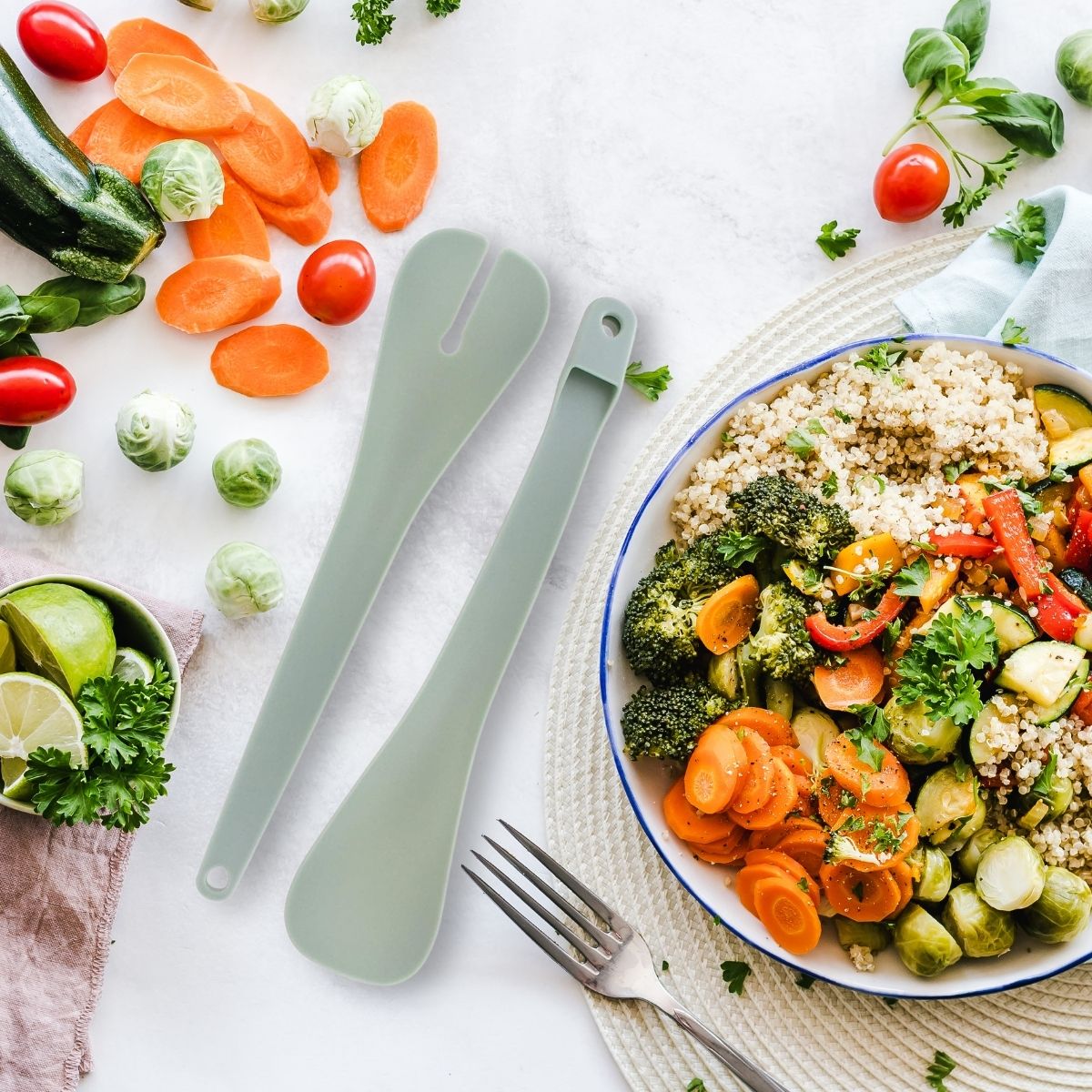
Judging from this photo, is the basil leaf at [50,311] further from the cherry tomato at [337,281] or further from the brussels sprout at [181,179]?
the cherry tomato at [337,281]

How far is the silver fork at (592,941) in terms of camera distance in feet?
8.61

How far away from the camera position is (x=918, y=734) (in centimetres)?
237

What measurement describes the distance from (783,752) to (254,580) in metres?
1.44

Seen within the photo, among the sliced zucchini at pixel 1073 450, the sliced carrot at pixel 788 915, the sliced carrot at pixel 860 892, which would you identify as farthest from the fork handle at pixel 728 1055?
the sliced zucchini at pixel 1073 450

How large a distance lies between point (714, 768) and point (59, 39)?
8.46 feet

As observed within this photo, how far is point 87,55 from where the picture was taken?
2834mm

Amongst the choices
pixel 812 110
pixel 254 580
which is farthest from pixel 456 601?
pixel 812 110

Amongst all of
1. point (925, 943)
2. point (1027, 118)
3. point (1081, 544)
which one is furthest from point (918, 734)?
point (1027, 118)

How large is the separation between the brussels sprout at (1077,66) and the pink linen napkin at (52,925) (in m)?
2.80

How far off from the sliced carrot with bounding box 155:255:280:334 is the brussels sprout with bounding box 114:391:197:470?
240mm

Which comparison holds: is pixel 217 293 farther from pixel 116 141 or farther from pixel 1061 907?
pixel 1061 907

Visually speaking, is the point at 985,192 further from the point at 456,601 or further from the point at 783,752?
the point at 456,601

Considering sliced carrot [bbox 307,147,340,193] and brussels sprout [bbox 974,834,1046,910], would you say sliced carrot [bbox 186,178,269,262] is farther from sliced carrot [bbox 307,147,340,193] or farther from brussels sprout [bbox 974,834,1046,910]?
brussels sprout [bbox 974,834,1046,910]

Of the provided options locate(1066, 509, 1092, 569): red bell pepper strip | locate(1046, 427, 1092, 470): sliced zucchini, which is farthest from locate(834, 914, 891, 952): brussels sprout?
locate(1046, 427, 1092, 470): sliced zucchini
